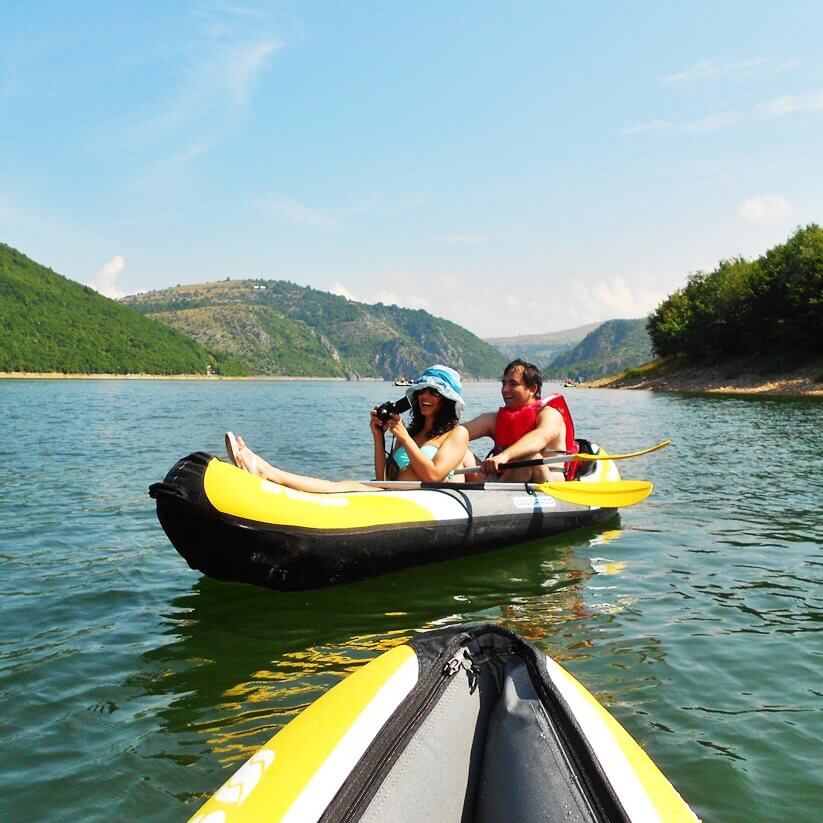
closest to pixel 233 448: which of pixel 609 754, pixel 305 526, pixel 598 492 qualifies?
pixel 305 526

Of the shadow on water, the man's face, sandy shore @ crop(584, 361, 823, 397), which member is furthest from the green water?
sandy shore @ crop(584, 361, 823, 397)

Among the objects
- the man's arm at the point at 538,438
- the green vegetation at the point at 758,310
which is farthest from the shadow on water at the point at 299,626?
the green vegetation at the point at 758,310

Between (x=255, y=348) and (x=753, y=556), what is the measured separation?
182135 millimetres

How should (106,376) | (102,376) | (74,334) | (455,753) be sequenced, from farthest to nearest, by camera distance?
1. (74,334)
2. (106,376)
3. (102,376)
4. (455,753)

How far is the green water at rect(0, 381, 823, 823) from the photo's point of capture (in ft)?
10.8

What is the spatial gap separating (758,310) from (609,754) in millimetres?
52237

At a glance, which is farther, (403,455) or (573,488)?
(573,488)

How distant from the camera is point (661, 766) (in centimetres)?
335

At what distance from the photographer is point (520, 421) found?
762 cm

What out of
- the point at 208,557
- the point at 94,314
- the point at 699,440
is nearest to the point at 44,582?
the point at 208,557

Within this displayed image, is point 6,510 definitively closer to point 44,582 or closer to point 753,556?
point 44,582

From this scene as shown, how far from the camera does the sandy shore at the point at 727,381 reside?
134 ft

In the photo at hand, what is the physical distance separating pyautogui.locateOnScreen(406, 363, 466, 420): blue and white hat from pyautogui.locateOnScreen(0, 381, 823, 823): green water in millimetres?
1468

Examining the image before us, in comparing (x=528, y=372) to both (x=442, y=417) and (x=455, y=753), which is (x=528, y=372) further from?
(x=455, y=753)
